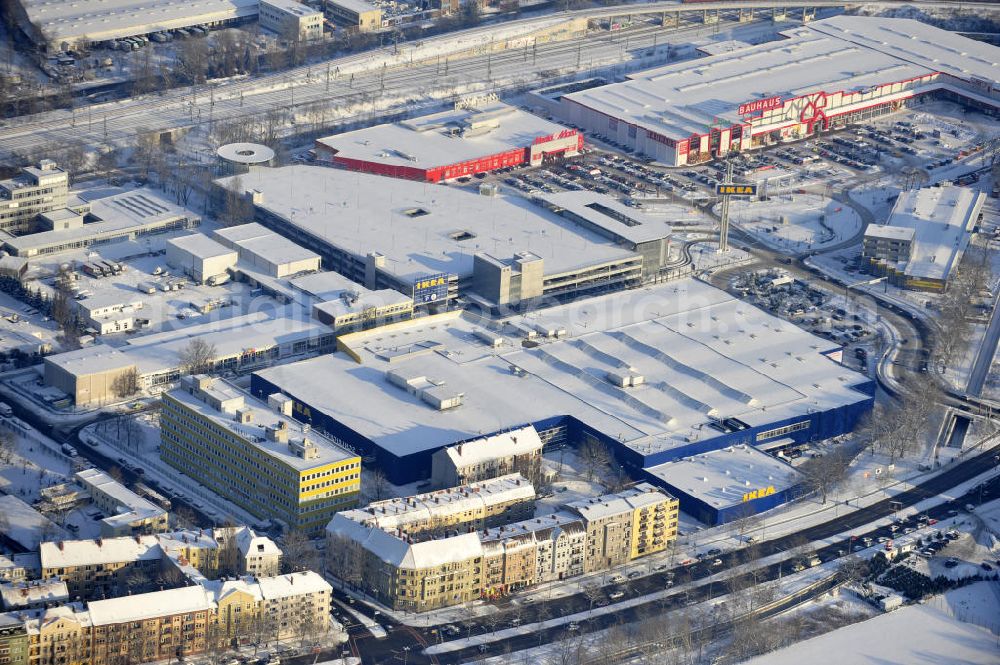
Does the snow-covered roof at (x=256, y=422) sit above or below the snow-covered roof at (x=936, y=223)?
above

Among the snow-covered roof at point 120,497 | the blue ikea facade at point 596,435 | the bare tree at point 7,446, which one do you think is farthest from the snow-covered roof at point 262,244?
the snow-covered roof at point 120,497

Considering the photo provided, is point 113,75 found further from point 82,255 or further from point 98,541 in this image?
point 98,541

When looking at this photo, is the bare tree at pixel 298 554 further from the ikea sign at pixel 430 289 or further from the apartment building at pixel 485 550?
the ikea sign at pixel 430 289

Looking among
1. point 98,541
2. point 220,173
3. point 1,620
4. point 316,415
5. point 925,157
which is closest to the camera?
point 1,620

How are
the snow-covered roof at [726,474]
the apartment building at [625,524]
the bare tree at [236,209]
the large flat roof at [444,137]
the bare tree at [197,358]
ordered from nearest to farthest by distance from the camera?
the apartment building at [625,524] → the snow-covered roof at [726,474] → the bare tree at [197,358] → the bare tree at [236,209] → the large flat roof at [444,137]

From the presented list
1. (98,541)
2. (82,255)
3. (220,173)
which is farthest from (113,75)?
(98,541)

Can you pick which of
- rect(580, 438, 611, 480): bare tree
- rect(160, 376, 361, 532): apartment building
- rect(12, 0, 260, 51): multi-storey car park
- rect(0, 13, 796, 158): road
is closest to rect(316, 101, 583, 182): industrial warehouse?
rect(0, 13, 796, 158): road
